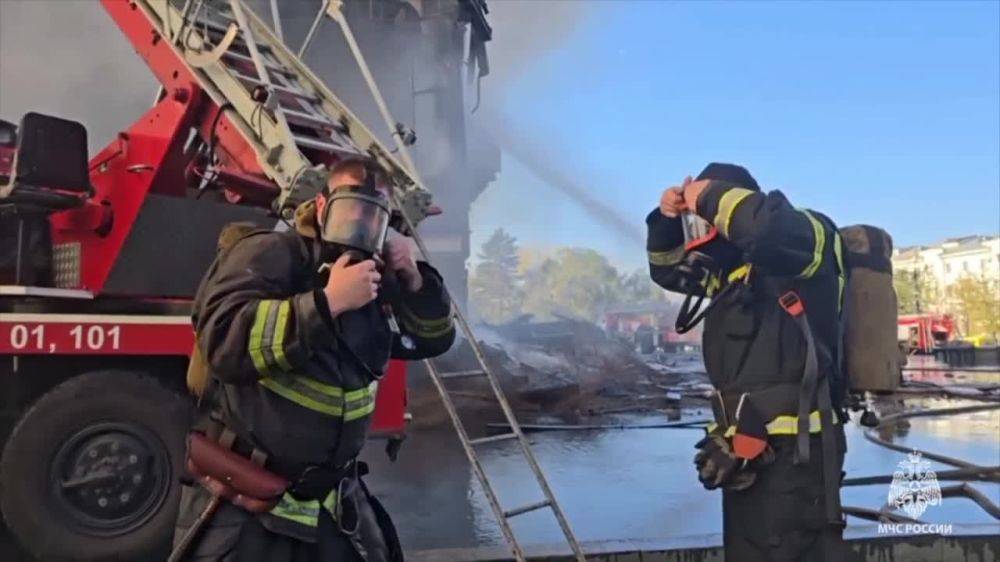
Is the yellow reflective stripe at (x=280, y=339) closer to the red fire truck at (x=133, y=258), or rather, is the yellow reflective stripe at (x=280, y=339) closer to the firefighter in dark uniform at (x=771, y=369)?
the firefighter in dark uniform at (x=771, y=369)

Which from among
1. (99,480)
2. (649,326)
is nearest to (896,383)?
(99,480)

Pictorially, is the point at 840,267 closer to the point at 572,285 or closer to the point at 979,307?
the point at 572,285

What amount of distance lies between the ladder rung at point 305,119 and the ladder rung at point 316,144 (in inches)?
4.4

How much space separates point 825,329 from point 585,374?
9.76 m

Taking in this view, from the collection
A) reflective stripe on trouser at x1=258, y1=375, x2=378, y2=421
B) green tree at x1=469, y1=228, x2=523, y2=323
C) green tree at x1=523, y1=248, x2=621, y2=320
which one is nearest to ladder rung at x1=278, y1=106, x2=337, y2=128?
reflective stripe on trouser at x1=258, y1=375, x2=378, y2=421

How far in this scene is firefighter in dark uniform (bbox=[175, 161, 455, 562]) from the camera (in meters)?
1.47

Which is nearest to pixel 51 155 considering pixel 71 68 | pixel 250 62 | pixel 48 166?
pixel 48 166

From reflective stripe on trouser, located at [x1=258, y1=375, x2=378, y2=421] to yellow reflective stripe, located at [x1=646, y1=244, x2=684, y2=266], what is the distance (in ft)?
3.79

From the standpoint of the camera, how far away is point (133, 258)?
3.66m

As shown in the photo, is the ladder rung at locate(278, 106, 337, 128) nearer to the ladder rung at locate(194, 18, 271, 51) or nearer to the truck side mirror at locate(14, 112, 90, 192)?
the ladder rung at locate(194, 18, 271, 51)

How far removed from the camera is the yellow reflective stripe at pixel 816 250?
2.16 meters

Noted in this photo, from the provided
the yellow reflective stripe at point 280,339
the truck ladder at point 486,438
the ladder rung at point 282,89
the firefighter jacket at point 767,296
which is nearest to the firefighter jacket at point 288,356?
the yellow reflective stripe at point 280,339

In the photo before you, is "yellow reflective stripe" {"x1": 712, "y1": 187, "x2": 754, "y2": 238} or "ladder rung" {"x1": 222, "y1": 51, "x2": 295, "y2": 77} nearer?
"yellow reflective stripe" {"x1": 712, "y1": 187, "x2": 754, "y2": 238}

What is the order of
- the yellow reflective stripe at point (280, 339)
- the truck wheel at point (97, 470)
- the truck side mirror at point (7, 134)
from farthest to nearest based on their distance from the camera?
the truck side mirror at point (7, 134) < the truck wheel at point (97, 470) < the yellow reflective stripe at point (280, 339)
